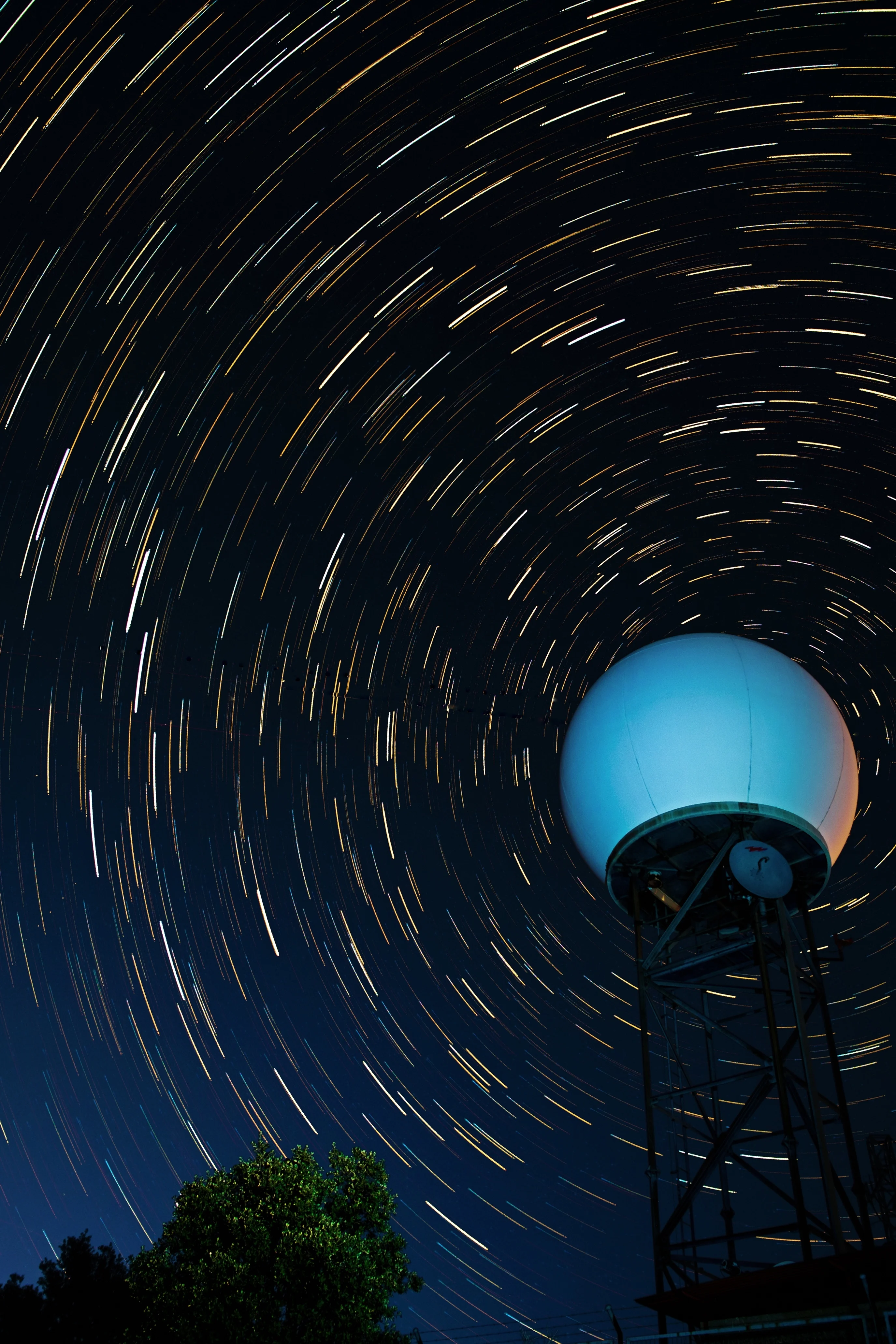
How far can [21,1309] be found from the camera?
15492 millimetres

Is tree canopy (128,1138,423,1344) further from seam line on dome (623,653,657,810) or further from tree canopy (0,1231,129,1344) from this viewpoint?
seam line on dome (623,653,657,810)

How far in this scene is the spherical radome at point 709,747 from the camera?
12.1 m

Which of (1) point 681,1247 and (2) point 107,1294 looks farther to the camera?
(2) point 107,1294

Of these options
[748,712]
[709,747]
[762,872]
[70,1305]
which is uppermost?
[748,712]

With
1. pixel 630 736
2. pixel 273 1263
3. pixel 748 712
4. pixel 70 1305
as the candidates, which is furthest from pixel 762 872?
pixel 70 1305

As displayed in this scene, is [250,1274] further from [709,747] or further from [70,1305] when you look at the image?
[709,747]

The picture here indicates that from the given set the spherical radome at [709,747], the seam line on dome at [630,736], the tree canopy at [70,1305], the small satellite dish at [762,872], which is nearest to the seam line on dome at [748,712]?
the spherical radome at [709,747]

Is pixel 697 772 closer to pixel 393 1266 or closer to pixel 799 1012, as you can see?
pixel 799 1012

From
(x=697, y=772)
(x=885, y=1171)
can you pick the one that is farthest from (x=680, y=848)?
(x=885, y=1171)

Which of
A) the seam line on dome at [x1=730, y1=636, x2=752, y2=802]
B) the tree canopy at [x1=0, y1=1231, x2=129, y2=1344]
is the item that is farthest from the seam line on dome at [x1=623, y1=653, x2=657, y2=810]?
the tree canopy at [x1=0, y1=1231, x2=129, y2=1344]

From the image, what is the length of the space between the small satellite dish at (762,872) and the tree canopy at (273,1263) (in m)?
8.89

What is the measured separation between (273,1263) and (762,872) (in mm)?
9869

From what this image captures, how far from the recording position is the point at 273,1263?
14000mm

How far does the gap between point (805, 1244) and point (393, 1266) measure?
28.7 feet
